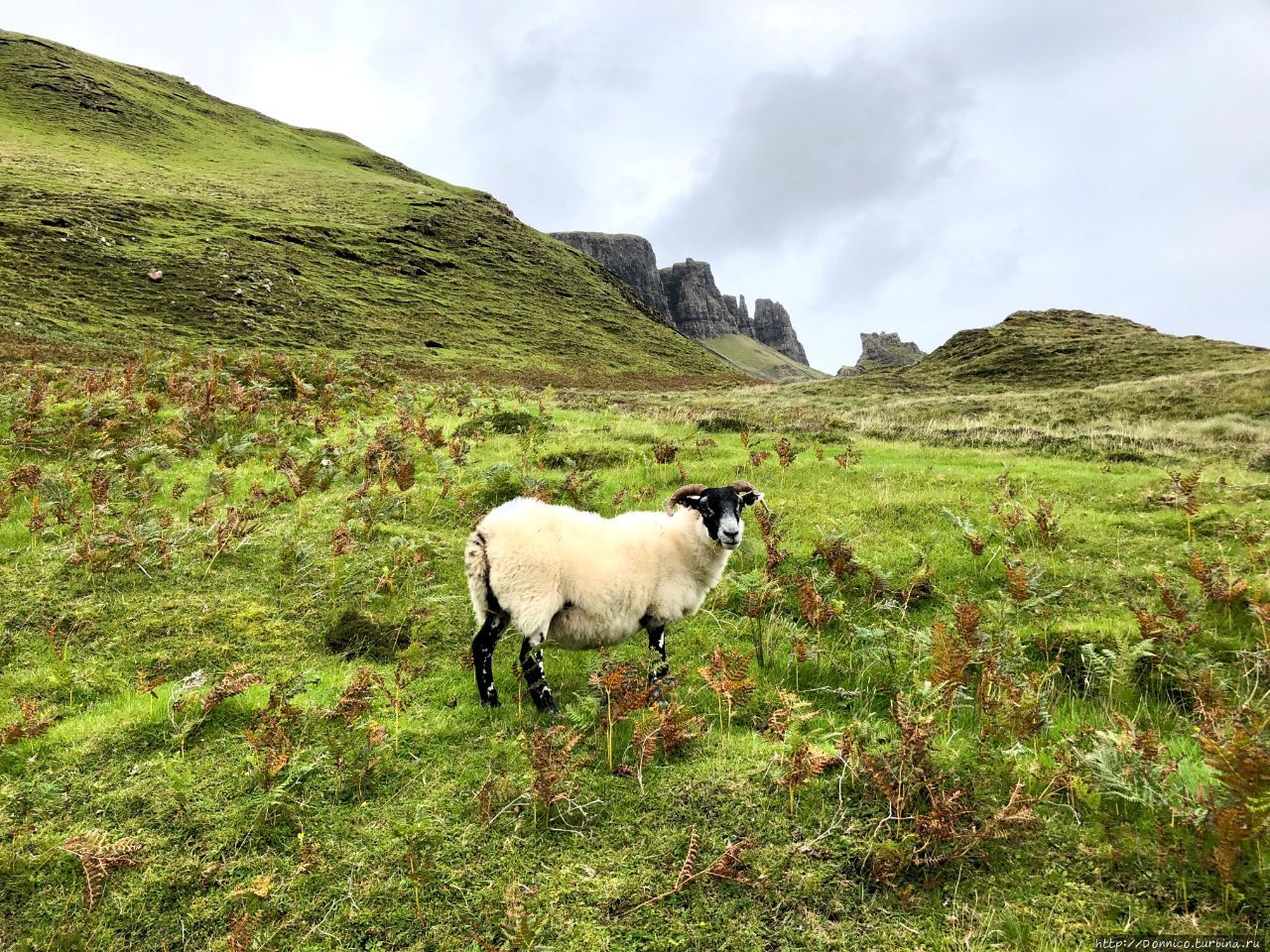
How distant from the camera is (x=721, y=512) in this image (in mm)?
6797

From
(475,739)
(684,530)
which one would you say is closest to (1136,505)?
(684,530)

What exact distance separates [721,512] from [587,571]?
69.9 inches

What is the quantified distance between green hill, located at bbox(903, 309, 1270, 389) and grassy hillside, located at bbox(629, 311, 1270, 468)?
122mm

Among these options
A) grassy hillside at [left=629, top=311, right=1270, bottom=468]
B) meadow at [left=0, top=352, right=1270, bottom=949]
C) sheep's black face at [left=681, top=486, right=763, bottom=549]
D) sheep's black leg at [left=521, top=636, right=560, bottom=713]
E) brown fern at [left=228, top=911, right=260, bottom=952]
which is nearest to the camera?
brown fern at [left=228, top=911, right=260, bottom=952]

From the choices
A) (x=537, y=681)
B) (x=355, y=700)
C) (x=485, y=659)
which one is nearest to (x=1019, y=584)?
(x=537, y=681)

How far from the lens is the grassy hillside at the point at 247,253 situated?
51656 mm

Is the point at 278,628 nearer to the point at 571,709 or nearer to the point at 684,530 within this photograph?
the point at 571,709

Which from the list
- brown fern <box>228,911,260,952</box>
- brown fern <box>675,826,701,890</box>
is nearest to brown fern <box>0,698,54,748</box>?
brown fern <box>228,911,260,952</box>

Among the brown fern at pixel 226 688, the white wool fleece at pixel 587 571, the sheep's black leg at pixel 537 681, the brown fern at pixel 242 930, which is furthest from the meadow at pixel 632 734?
the white wool fleece at pixel 587 571

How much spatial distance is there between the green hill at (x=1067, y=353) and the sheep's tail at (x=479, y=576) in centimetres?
4969

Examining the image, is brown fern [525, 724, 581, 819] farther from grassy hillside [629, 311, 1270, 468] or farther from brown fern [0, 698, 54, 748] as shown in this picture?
grassy hillside [629, 311, 1270, 468]

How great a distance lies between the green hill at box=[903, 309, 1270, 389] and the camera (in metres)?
42.3

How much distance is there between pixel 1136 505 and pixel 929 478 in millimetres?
3445

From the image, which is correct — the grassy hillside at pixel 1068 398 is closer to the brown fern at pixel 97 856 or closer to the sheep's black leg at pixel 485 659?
the sheep's black leg at pixel 485 659
